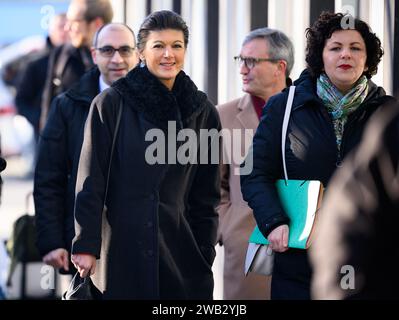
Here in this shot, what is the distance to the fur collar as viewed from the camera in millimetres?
5883

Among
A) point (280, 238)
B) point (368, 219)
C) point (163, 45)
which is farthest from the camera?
point (163, 45)

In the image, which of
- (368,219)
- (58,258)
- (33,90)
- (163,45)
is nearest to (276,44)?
(163,45)

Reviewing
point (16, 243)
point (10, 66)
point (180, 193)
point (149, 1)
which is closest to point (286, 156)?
point (180, 193)

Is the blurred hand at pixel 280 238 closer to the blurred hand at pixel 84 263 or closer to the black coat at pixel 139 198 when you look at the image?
the black coat at pixel 139 198

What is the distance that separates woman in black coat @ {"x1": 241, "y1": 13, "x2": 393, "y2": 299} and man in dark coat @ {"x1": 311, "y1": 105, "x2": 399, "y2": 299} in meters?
2.66

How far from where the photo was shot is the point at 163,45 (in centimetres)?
600

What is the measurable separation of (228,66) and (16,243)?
2.93m

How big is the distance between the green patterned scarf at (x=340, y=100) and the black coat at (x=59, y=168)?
1.50 meters

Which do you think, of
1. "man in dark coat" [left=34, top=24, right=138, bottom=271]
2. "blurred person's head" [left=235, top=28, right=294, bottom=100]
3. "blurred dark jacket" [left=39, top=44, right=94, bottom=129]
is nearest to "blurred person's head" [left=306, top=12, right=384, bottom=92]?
"blurred person's head" [left=235, top=28, right=294, bottom=100]

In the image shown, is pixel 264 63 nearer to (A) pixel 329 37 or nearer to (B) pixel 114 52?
(B) pixel 114 52

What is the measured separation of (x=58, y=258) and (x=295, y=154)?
64.6 inches

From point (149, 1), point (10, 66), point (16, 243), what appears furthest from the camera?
point (10, 66)
